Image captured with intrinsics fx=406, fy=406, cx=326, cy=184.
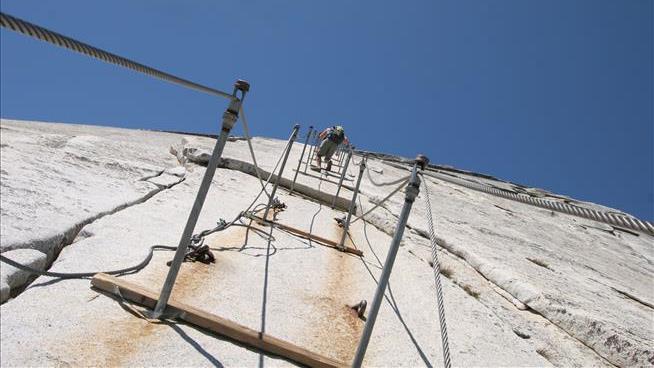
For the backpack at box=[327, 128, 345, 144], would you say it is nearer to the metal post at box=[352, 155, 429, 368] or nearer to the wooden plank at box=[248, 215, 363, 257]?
the wooden plank at box=[248, 215, 363, 257]

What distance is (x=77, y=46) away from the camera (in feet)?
5.18

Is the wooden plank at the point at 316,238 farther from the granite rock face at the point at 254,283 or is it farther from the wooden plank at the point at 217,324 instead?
the wooden plank at the point at 217,324

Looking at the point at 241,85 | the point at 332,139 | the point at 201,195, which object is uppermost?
the point at 332,139

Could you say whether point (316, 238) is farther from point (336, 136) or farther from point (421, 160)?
point (336, 136)

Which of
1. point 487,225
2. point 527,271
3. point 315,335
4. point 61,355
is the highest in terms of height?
point 487,225

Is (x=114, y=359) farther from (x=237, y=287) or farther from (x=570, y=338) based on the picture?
(x=570, y=338)

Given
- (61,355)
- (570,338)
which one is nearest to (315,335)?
(61,355)

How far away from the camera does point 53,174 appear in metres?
4.57

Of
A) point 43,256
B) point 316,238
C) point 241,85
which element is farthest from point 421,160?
point 316,238

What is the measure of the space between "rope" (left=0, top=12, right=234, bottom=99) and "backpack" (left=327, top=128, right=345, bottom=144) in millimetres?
8852

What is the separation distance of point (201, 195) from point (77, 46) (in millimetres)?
1330

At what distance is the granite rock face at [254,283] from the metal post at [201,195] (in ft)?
0.67

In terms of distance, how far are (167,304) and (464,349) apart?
8.12 ft

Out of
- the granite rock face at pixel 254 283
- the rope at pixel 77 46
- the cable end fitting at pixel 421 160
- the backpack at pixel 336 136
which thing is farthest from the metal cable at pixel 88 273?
the backpack at pixel 336 136
